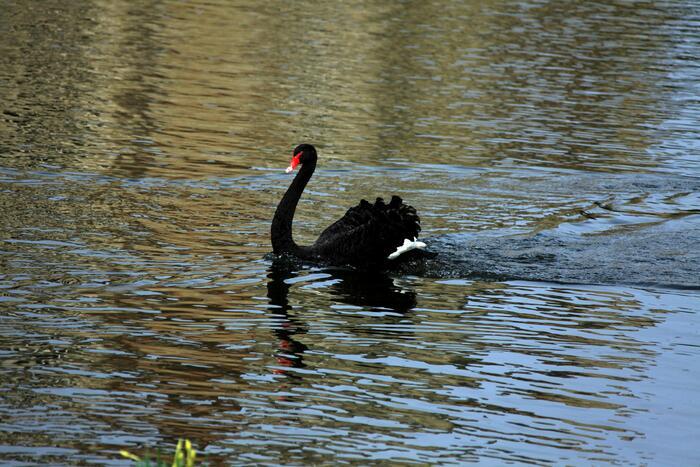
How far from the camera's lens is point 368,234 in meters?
10.1

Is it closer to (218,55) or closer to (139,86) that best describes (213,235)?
(139,86)

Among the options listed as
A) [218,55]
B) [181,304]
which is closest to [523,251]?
[181,304]

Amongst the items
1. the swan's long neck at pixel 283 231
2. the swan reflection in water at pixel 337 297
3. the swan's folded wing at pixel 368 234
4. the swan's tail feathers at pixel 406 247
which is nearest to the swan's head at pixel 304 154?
the swan's long neck at pixel 283 231

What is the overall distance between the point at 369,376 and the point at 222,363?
2.97 feet

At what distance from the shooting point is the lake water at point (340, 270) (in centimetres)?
615

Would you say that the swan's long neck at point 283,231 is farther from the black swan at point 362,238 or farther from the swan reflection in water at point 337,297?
the swan reflection in water at point 337,297

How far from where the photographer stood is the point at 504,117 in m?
18.3

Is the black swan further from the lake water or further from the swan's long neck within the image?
the lake water

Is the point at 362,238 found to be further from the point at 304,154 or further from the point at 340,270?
the point at 304,154

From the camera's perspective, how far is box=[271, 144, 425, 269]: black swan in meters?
10.1

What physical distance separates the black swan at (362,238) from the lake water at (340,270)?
0.75ft

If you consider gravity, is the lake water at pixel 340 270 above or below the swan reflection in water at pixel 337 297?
above

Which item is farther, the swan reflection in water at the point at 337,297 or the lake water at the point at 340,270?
the swan reflection in water at the point at 337,297

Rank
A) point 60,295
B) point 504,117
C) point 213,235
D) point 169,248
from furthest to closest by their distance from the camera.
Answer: point 504,117 < point 213,235 < point 169,248 < point 60,295
